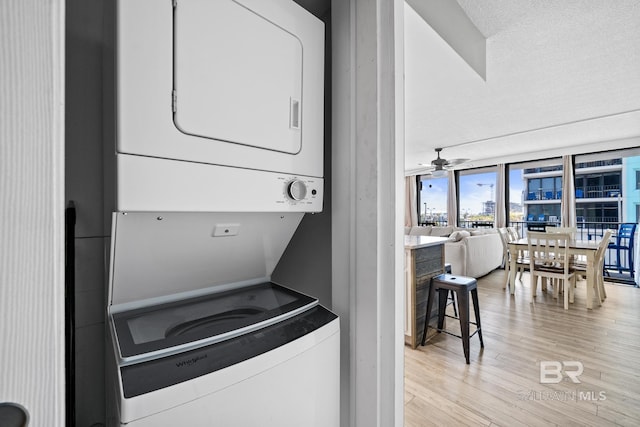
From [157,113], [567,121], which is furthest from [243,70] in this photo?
[567,121]

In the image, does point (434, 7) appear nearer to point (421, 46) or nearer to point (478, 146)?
point (421, 46)

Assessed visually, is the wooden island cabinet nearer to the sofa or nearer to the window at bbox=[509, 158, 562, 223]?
the sofa

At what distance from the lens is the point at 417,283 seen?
2551 millimetres

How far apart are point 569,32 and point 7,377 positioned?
9.42 ft

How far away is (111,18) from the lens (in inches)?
25.5

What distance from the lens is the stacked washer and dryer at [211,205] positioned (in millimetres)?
581

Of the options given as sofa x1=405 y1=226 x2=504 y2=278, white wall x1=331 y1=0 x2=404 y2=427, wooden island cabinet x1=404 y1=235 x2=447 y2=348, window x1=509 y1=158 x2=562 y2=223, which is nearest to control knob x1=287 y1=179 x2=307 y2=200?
white wall x1=331 y1=0 x2=404 y2=427

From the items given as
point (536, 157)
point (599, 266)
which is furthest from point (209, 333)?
point (536, 157)

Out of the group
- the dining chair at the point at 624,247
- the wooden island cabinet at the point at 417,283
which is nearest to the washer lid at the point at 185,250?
the wooden island cabinet at the point at 417,283

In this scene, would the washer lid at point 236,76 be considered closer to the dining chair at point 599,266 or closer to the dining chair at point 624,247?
the dining chair at point 599,266

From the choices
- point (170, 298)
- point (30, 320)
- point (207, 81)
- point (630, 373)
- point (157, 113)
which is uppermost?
point (207, 81)

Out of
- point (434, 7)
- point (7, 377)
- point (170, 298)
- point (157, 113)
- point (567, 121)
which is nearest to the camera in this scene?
point (7, 377)

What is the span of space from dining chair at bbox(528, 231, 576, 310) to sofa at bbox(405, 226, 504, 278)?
2.80 ft

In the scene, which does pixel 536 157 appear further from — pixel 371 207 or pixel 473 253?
pixel 371 207
